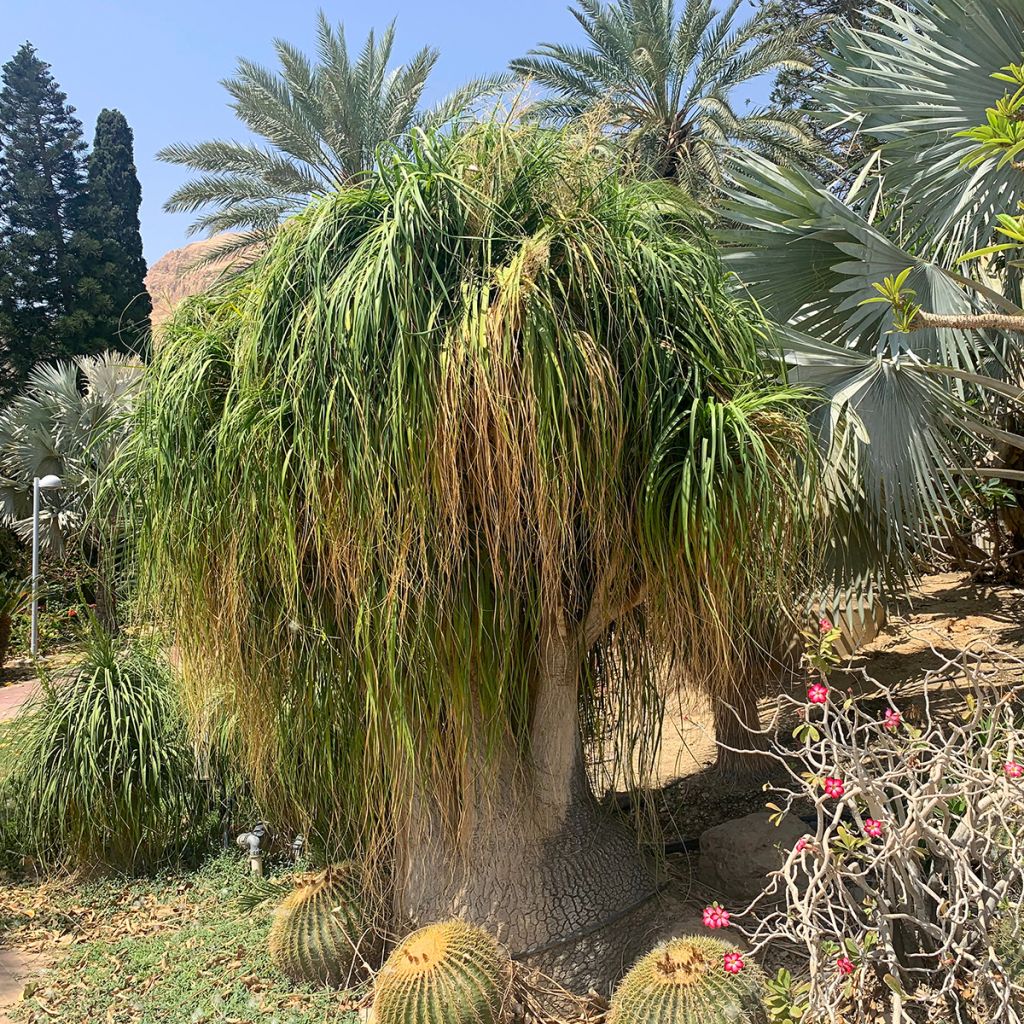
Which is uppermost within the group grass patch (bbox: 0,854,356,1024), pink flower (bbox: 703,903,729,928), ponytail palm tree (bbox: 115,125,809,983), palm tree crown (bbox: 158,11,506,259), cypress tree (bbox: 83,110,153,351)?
cypress tree (bbox: 83,110,153,351)

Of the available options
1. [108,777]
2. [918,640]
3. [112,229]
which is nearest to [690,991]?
[108,777]

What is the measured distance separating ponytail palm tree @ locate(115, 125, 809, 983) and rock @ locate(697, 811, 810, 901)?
393mm

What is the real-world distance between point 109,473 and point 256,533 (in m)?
1.06

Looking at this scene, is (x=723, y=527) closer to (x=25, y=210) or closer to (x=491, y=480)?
(x=491, y=480)

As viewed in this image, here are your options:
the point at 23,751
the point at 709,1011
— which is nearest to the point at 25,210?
the point at 23,751

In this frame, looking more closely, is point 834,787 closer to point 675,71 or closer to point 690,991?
point 690,991

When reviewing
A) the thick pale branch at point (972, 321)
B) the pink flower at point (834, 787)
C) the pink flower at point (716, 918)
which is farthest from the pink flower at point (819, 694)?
the thick pale branch at point (972, 321)

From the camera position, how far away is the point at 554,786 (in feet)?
11.9

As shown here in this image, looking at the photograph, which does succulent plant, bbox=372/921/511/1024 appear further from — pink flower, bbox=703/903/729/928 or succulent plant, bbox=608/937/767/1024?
pink flower, bbox=703/903/729/928

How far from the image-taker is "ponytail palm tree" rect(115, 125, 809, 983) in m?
2.99

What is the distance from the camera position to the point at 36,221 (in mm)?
22578

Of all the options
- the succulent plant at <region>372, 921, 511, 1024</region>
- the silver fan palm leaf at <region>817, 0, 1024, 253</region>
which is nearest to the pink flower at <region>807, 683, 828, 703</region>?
the succulent plant at <region>372, 921, 511, 1024</region>

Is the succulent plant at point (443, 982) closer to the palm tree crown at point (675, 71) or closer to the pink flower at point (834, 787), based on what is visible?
the pink flower at point (834, 787)

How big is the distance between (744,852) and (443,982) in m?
1.55
